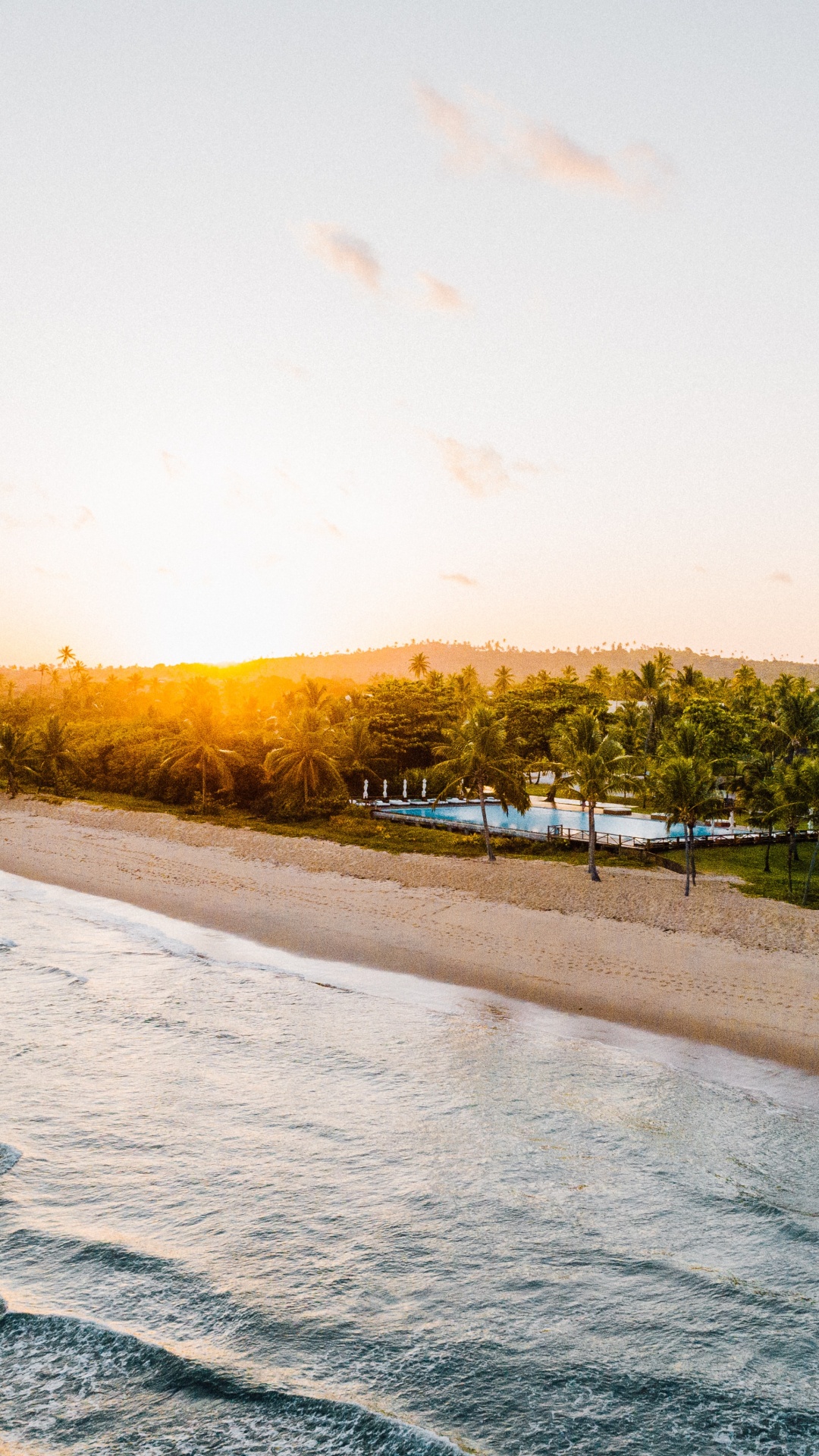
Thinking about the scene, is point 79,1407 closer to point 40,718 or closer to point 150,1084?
point 150,1084

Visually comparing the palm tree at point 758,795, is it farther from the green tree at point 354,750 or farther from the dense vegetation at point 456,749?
the green tree at point 354,750

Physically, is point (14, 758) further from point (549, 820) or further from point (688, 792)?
point (688, 792)

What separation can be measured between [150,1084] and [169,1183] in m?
3.87

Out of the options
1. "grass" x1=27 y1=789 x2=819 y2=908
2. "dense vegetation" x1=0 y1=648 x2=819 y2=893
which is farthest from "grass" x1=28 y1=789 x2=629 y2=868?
"dense vegetation" x1=0 y1=648 x2=819 y2=893

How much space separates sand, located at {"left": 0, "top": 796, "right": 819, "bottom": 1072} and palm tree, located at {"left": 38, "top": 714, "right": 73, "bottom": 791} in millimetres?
19547

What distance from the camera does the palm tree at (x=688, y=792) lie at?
1169 inches

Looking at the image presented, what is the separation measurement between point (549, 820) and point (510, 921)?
21.2 metres

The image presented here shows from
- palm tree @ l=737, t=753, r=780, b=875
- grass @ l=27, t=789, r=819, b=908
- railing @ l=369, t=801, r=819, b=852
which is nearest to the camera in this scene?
palm tree @ l=737, t=753, r=780, b=875

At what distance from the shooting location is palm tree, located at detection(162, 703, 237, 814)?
168 feet

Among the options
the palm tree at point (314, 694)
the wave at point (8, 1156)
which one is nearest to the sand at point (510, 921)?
the wave at point (8, 1156)

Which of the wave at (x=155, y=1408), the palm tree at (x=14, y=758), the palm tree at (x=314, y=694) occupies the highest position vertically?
the palm tree at (x=314, y=694)

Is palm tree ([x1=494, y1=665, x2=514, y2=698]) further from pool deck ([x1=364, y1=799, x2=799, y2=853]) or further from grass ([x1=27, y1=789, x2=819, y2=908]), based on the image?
grass ([x1=27, y1=789, x2=819, y2=908])

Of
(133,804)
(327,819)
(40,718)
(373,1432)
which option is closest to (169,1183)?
(373,1432)

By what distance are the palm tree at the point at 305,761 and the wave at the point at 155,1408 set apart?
38.0 metres
